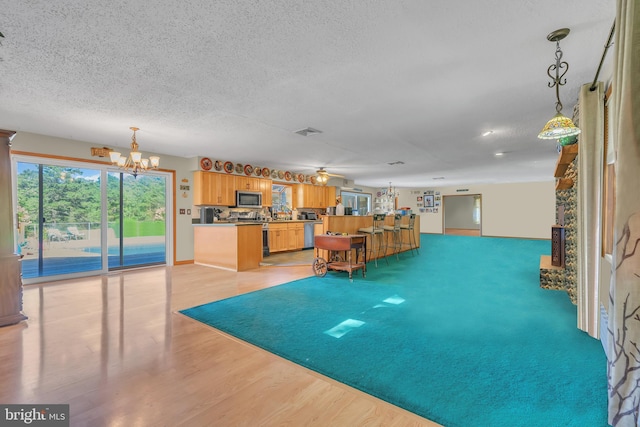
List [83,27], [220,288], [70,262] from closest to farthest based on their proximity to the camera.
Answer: [83,27] → [220,288] → [70,262]

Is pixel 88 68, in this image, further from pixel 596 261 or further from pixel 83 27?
pixel 596 261

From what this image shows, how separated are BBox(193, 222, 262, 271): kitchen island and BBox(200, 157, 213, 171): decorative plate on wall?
4.21ft

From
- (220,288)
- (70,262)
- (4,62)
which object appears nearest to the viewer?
(4,62)

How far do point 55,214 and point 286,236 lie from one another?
4.81m

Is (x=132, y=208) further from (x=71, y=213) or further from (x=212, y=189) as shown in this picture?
(x=212, y=189)

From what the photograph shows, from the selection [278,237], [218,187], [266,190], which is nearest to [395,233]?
[278,237]

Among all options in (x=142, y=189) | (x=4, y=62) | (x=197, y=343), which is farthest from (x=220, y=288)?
(x=142, y=189)

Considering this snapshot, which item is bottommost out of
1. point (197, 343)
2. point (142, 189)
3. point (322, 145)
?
point (197, 343)

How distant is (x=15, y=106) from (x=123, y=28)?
2.60 metres

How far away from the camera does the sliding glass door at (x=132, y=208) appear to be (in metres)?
5.73

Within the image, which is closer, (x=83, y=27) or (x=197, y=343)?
(x=83, y=27)

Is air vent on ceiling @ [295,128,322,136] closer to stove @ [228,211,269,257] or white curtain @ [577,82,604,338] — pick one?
white curtain @ [577,82,604,338]

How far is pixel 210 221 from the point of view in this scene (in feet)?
21.7

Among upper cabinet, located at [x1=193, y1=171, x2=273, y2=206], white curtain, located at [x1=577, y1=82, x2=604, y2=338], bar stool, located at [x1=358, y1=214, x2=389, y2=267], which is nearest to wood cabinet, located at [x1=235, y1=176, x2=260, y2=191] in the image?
upper cabinet, located at [x1=193, y1=171, x2=273, y2=206]
